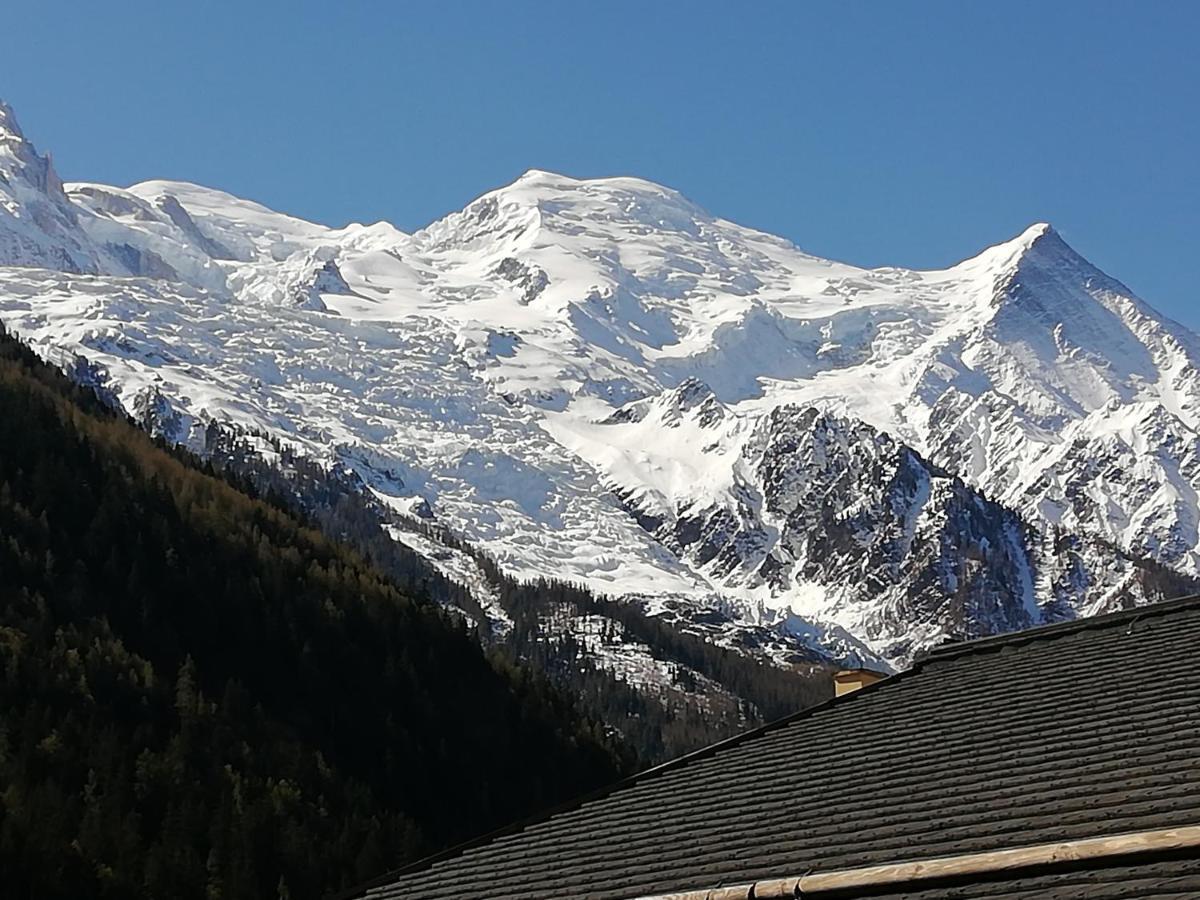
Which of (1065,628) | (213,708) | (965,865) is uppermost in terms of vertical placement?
(213,708)

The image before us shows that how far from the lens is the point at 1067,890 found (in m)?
10.8

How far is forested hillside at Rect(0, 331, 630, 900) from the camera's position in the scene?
394ft

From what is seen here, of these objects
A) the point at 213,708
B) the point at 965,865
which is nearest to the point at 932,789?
the point at 965,865

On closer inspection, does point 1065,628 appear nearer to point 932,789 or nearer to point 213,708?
point 932,789

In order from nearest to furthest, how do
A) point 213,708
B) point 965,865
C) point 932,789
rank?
point 965,865
point 932,789
point 213,708

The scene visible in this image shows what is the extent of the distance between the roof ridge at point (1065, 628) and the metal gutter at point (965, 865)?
8.66m

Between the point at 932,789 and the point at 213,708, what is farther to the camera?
the point at 213,708

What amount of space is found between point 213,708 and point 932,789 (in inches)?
5488

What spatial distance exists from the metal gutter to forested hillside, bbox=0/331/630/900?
103 meters

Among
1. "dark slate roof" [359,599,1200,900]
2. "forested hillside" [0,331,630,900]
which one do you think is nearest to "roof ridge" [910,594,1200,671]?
"dark slate roof" [359,599,1200,900]

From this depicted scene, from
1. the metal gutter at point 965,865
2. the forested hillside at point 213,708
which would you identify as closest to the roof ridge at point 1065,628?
the metal gutter at point 965,865

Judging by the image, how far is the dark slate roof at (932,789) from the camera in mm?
12438

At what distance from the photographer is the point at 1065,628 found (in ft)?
71.4

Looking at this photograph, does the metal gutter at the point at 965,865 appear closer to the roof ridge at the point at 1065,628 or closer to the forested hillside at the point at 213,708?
the roof ridge at the point at 1065,628
